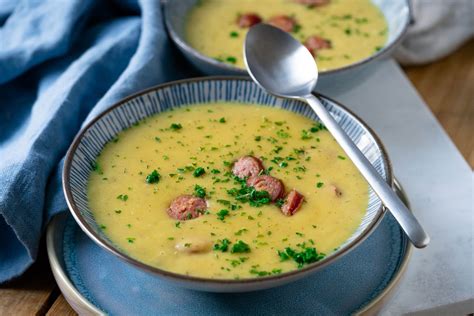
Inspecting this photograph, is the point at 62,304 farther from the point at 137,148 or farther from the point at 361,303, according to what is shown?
the point at 361,303

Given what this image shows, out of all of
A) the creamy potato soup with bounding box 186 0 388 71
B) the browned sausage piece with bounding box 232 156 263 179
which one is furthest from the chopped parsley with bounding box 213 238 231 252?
the creamy potato soup with bounding box 186 0 388 71

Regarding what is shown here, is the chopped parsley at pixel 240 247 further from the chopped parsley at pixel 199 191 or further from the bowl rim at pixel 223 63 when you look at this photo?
the bowl rim at pixel 223 63

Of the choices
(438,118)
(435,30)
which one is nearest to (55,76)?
(438,118)

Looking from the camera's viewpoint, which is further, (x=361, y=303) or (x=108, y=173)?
(x=108, y=173)

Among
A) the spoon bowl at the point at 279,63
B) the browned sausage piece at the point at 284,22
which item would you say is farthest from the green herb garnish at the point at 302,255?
the browned sausage piece at the point at 284,22

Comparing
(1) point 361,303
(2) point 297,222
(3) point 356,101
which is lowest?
(3) point 356,101

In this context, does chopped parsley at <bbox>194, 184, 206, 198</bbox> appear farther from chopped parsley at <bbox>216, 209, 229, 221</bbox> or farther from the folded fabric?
the folded fabric

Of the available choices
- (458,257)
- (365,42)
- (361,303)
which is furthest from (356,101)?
(361,303)
